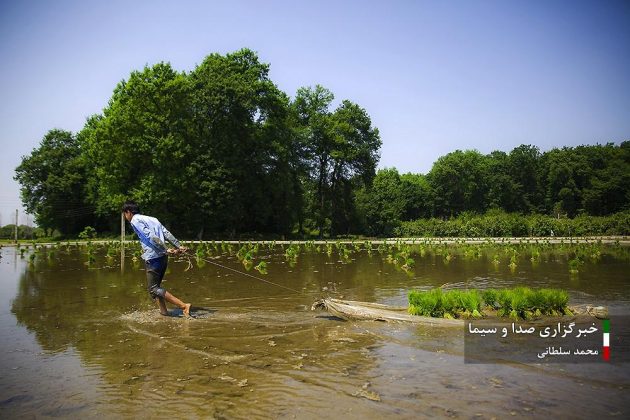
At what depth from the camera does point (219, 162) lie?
48094 millimetres

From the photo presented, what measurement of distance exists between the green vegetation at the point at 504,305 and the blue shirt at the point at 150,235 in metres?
5.77

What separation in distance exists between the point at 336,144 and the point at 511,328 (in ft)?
172

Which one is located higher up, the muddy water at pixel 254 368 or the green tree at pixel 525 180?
the green tree at pixel 525 180

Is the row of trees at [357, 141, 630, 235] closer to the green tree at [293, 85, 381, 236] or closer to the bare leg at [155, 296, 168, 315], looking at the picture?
the green tree at [293, 85, 381, 236]

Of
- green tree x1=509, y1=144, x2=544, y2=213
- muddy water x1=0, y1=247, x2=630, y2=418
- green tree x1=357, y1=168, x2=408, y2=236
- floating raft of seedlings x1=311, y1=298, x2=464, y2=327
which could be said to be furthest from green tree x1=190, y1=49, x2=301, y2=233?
green tree x1=509, y1=144, x2=544, y2=213

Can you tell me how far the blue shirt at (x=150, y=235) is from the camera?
10.2 m

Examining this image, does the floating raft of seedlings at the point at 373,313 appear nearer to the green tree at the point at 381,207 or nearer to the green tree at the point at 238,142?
the green tree at the point at 238,142

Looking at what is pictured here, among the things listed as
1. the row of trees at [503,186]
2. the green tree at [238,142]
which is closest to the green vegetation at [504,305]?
the green tree at [238,142]

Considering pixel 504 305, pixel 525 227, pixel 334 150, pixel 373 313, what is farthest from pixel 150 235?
pixel 525 227

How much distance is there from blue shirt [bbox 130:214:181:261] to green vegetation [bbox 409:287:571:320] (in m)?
5.77

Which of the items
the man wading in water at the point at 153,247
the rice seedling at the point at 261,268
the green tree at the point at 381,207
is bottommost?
the rice seedling at the point at 261,268

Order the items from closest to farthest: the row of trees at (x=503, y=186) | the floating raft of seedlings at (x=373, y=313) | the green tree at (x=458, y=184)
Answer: the floating raft of seedlings at (x=373, y=313) < the row of trees at (x=503, y=186) < the green tree at (x=458, y=184)

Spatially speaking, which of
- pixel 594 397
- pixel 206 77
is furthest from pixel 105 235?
pixel 594 397

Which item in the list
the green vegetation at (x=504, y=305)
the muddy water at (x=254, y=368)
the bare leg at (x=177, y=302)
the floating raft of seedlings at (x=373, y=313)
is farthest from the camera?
the bare leg at (x=177, y=302)
